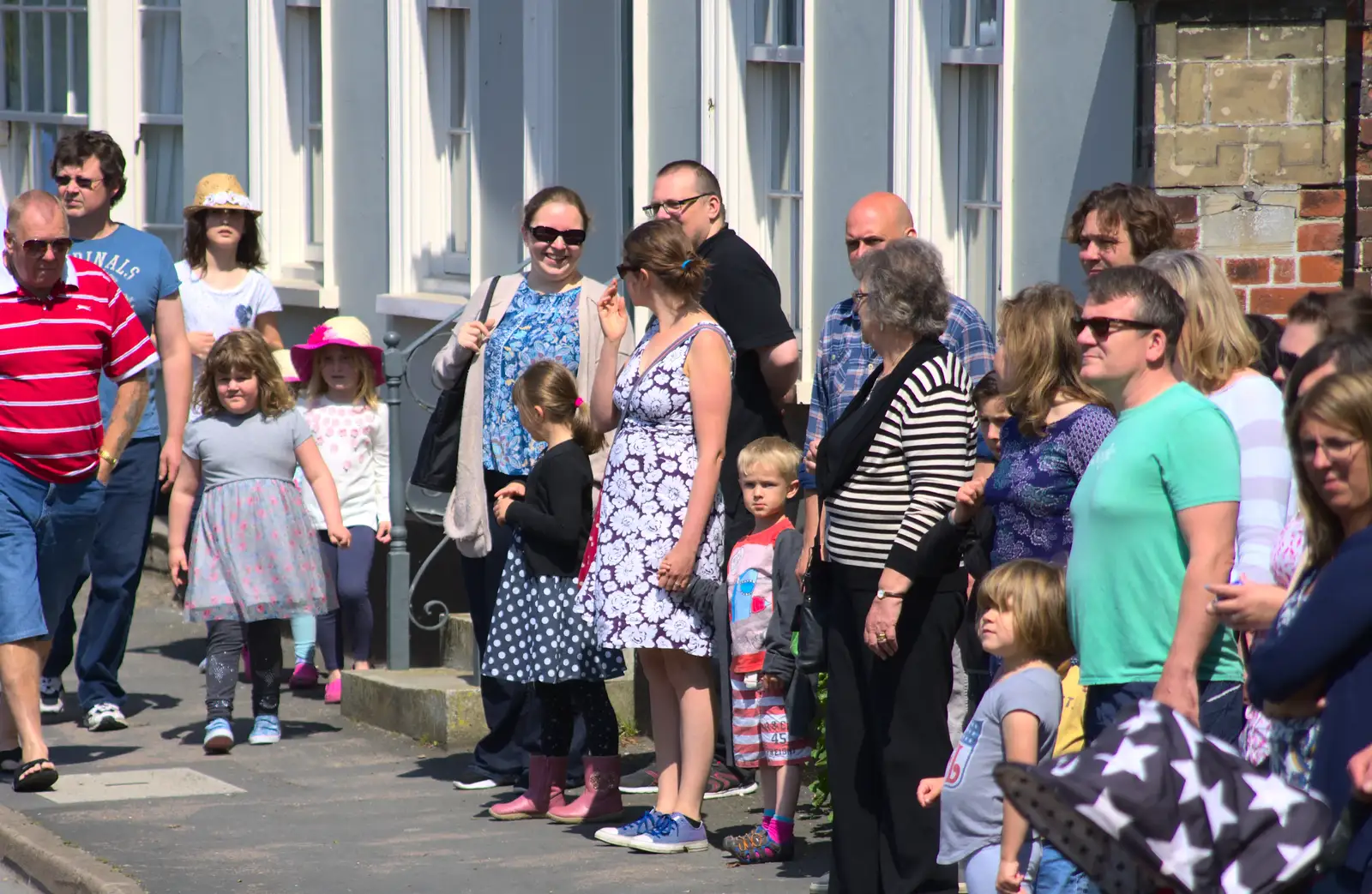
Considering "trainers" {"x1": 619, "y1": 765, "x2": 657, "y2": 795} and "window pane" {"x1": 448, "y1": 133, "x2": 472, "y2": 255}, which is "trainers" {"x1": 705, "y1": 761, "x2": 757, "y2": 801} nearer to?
"trainers" {"x1": 619, "y1": 765, "x2": 657, "y2": 795}

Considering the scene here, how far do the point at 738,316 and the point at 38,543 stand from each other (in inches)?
110

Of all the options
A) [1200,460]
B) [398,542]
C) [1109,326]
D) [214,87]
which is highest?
[214,87]

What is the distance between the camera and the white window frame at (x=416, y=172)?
1137 cm

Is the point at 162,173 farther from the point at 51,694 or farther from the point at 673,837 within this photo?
the point at 673,837

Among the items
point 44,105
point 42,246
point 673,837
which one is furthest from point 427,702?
point 44,105

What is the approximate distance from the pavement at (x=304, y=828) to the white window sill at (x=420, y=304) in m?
2.56

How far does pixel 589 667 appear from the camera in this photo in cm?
688

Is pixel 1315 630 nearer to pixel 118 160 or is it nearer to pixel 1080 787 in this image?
pixel 1080 787

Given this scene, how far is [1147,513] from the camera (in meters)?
Result: 4.48

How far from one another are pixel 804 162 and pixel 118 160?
9.55ft

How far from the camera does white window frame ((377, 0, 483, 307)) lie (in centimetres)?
1137

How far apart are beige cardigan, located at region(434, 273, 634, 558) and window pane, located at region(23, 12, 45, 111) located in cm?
867

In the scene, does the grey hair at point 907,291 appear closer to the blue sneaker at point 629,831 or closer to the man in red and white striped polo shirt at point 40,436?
the blue sneaker at point 629,831

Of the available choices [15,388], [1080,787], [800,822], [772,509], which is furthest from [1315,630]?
[15,388]
